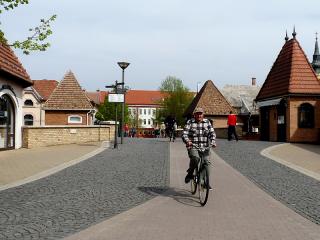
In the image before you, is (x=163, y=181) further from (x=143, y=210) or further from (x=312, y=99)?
(x=312, y=99)

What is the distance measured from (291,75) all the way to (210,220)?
2292 cm

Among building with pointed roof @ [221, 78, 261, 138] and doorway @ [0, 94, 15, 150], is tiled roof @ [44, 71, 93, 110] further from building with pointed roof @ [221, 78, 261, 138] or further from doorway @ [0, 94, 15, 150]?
doorway @ [0, 94, 15, 150]

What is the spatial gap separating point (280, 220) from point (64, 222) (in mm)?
3319

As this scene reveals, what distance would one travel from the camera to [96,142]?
25047mm

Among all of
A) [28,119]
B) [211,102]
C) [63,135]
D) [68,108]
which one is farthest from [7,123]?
[28,119]

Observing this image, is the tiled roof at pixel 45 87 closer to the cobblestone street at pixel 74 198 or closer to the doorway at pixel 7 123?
the doorway at pixel 7 123

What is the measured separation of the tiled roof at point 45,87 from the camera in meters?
56.0

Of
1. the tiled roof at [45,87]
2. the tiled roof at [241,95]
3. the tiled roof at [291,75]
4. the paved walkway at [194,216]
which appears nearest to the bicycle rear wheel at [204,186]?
the paved walkway at [194,216]

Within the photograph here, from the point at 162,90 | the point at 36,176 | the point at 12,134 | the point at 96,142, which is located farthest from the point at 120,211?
the point at 162,90

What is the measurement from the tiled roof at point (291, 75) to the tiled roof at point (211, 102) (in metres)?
15.5

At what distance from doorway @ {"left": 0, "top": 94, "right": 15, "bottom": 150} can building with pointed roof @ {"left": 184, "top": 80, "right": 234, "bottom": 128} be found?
2751 centimetres

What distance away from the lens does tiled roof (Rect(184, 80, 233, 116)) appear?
155 feet

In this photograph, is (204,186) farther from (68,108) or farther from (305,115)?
(68,108)

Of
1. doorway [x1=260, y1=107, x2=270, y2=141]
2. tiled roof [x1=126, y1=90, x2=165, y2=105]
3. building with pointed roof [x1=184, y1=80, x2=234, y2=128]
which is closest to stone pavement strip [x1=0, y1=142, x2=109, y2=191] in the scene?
doorway [x1=260, y1=107, x2=270, y2=141]
